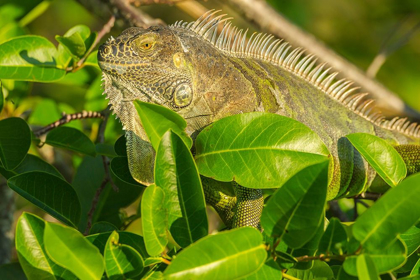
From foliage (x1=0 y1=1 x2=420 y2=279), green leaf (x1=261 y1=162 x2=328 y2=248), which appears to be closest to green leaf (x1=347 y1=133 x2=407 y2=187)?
foliage (x1=0 y1=1 x2=420 y2=279)

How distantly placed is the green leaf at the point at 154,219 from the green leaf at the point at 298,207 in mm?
352

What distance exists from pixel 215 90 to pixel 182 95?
0.18m

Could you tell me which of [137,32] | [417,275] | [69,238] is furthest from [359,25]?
[69,238]

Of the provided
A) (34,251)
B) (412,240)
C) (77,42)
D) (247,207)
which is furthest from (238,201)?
(77,42)

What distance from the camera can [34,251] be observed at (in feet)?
5.89

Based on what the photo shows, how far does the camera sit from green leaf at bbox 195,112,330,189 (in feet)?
6.68

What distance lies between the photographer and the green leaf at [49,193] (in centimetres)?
221

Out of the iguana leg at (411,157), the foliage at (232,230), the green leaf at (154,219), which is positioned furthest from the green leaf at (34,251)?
the iguana leg at (411,157)

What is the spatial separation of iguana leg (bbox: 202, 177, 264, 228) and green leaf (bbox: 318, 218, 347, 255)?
34.3 inches

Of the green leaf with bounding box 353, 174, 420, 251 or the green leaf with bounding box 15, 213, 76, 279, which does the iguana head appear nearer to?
the green leaf with bounding box 15, 213, 76, 279

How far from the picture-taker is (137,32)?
2637mm

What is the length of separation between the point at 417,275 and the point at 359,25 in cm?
507

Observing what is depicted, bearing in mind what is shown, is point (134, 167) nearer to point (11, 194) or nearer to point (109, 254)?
point (109, 254)

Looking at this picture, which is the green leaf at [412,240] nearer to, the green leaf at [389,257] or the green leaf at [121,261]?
the green leaf at [389,257]
